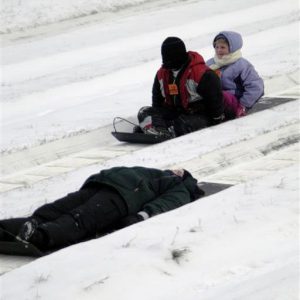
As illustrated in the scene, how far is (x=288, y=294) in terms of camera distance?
4672 millimetres

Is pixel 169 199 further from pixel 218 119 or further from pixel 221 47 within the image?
pixel 221 47

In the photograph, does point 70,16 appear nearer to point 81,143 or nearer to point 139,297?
point 81,143

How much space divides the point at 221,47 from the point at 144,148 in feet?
5.61

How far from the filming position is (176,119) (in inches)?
354

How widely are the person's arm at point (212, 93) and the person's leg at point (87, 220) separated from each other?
2995mm

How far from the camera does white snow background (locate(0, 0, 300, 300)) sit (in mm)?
4914

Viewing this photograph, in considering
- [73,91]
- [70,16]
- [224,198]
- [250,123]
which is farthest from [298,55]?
[224,198]

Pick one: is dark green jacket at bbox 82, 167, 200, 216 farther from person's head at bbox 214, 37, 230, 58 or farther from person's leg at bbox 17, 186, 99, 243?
person's head at bbox 214, 37, 230, 58

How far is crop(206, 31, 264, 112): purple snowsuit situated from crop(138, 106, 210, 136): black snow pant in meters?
0.69

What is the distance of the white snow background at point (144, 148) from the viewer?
491 centimetres

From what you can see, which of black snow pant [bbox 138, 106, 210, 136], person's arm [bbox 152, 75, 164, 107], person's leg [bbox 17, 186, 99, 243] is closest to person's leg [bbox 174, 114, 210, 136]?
black snow pant [bbox 138, 106, 210, 136]

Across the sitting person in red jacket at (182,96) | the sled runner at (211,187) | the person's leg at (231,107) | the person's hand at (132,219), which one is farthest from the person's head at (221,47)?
the person's hand at (132,219)

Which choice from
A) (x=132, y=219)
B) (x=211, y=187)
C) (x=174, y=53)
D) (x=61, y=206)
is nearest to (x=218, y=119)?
(x=174, y=53)

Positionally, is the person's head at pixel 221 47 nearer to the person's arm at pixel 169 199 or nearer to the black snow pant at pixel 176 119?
the black snow pant at pixel 176 119
